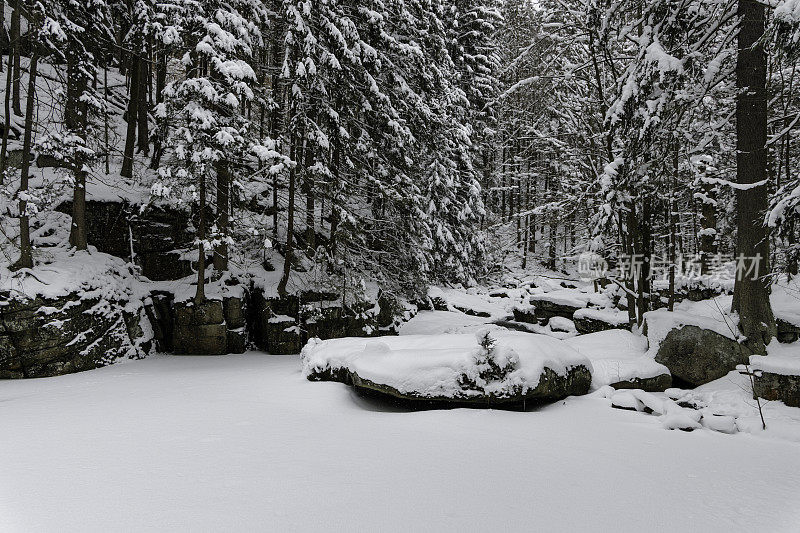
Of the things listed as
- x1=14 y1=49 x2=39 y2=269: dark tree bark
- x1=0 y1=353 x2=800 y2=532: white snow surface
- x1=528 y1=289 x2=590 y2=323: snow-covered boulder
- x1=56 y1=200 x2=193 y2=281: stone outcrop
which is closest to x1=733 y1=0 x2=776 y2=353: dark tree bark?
x1=0 y1=353 x2=800 y2=532: white snow surface

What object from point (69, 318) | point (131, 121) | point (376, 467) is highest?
point (131, 121)

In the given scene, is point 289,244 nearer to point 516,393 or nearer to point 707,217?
point 516,393

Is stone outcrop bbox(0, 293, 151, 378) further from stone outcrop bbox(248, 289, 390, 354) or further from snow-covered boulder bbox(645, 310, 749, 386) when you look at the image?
snow-covered boulder bbox(645, 310, 749, 386)

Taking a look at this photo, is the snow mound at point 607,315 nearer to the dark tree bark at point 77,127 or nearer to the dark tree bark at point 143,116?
the dark tree bark at point 77,127

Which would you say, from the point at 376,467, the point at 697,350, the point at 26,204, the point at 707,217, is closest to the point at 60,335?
the point at 26,204

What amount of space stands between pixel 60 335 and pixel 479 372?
942 cm

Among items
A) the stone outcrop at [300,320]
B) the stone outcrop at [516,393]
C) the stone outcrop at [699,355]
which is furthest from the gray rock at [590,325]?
the stone outcrop at [516,393]

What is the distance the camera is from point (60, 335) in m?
9.76

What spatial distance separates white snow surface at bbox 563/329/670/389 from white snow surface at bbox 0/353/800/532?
5.07ft

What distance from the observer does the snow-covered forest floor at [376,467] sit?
3197mm

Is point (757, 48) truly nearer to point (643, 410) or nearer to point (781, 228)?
point (781, 228)

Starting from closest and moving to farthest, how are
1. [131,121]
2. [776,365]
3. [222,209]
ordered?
[776,365] < [222,209] < [131,121]

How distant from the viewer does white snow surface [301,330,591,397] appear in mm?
6035

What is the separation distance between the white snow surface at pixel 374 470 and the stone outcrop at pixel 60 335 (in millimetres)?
3722
